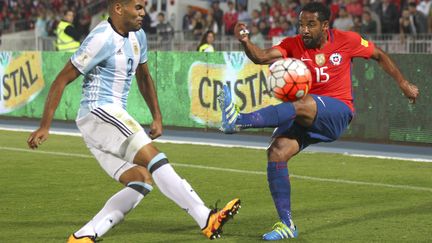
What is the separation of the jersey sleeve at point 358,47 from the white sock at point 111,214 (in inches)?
97.9

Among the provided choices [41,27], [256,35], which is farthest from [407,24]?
[41,27]

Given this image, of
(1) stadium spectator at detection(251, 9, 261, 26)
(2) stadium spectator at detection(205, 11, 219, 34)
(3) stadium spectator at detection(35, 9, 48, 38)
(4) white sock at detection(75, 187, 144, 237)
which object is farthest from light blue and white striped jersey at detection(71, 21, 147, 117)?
(3) stadium spectator at detection(35, 9, 48, 38)

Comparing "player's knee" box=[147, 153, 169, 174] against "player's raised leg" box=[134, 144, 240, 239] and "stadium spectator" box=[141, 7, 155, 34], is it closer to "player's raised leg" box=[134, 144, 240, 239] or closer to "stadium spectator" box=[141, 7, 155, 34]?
"player's raised leg" box=[134, 144, 240, 239]

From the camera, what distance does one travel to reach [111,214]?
781 centimetres

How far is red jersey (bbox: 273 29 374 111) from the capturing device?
893 cm

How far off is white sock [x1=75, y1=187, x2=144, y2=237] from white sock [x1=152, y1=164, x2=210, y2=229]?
37cm

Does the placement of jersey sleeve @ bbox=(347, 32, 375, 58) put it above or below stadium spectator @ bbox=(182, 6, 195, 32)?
above

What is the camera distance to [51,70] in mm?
23734

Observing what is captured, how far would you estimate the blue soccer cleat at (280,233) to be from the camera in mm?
8430

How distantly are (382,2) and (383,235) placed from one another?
50.9 ft

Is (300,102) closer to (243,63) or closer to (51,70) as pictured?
(243,63)

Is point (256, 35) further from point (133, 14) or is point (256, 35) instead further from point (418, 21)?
point (133, 14)

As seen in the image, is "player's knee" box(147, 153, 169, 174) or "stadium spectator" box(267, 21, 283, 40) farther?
"stadium spectator" box(267, 21, 283, 40)

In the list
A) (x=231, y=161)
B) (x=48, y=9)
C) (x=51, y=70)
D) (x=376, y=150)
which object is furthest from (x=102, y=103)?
(x=48, y=9)
